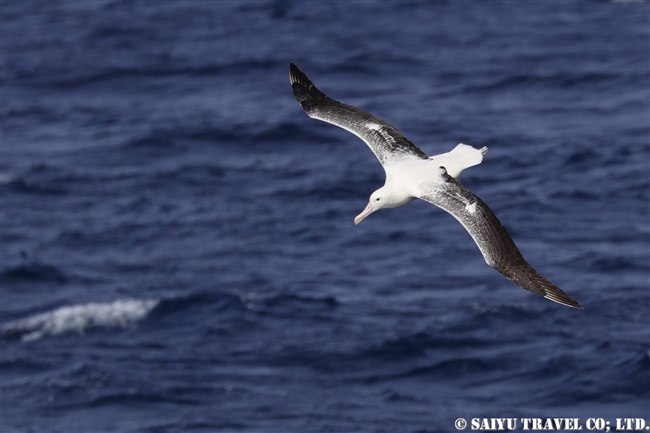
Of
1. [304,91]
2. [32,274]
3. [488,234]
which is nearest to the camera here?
[488,234]

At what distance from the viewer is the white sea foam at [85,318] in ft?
176

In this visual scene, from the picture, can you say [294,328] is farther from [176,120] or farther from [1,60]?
[1,60]

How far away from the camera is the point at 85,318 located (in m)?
54.5

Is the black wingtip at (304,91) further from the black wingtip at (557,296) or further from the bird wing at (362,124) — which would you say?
the black wingtip at (557,296)

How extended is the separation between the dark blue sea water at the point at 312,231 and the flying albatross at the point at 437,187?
26.4m

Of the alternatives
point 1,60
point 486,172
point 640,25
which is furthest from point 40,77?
point 640,25

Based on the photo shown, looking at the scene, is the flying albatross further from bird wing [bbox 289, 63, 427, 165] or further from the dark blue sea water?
the dark blue sea water

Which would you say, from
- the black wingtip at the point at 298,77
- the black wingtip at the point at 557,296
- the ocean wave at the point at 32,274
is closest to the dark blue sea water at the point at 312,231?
the ocean wave at the point at 32,274

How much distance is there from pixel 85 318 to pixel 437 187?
120 feet

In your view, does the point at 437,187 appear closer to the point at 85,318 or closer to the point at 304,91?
the point at 304,91

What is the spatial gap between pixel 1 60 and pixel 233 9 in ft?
52.7

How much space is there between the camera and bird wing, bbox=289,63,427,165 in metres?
22.2

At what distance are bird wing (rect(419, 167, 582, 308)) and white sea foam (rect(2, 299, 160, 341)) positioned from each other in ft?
117

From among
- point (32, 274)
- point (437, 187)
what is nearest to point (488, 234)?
point (437, 187)
